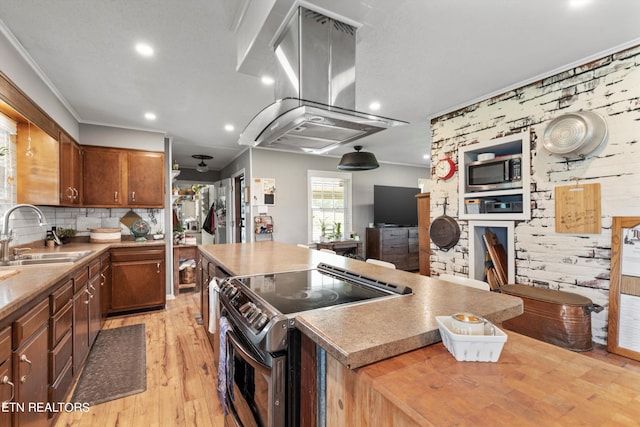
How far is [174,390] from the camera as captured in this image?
219 cm

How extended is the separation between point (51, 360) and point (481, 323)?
2.33m

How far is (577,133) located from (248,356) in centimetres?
293

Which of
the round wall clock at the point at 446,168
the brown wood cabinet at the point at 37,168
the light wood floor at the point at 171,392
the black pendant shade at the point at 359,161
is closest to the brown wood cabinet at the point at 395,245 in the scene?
the black pendant shade at the point at 359,161

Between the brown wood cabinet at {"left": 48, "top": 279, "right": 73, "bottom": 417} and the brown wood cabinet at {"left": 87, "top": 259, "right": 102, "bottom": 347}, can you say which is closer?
the brown wood cabinet at {"left": 48, "top": 279, "right": 73, "bottom": 417}

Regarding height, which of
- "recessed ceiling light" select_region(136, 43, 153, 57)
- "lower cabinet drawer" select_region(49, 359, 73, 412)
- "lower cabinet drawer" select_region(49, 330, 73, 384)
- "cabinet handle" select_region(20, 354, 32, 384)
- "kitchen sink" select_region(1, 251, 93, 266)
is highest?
"recessed ceiling light" select_region(136, 43, 153, 57)

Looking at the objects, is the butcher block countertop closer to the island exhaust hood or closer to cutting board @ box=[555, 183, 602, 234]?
the island exhaust hood

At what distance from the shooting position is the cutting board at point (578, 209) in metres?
2.33

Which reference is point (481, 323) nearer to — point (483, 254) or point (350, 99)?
point (350, 99)

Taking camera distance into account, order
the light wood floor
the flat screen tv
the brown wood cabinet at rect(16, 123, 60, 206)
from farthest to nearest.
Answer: the flat screen tv, the brown wood cabinet at rect(16, 123, 60, 206), the light wood floor

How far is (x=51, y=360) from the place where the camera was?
172 cm

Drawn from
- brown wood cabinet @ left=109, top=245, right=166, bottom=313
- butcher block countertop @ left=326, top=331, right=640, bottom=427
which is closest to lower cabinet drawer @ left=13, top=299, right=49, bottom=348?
butcher block countertop @ left=326, top=331, right=640, bottom=427

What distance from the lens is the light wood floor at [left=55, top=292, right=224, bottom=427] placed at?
1872mm

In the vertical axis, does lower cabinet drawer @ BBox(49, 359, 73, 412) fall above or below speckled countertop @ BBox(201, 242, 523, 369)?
below

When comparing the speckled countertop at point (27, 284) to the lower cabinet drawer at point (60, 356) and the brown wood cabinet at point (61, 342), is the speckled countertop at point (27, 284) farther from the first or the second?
the lower cabinet drawer at point (60, 356)
